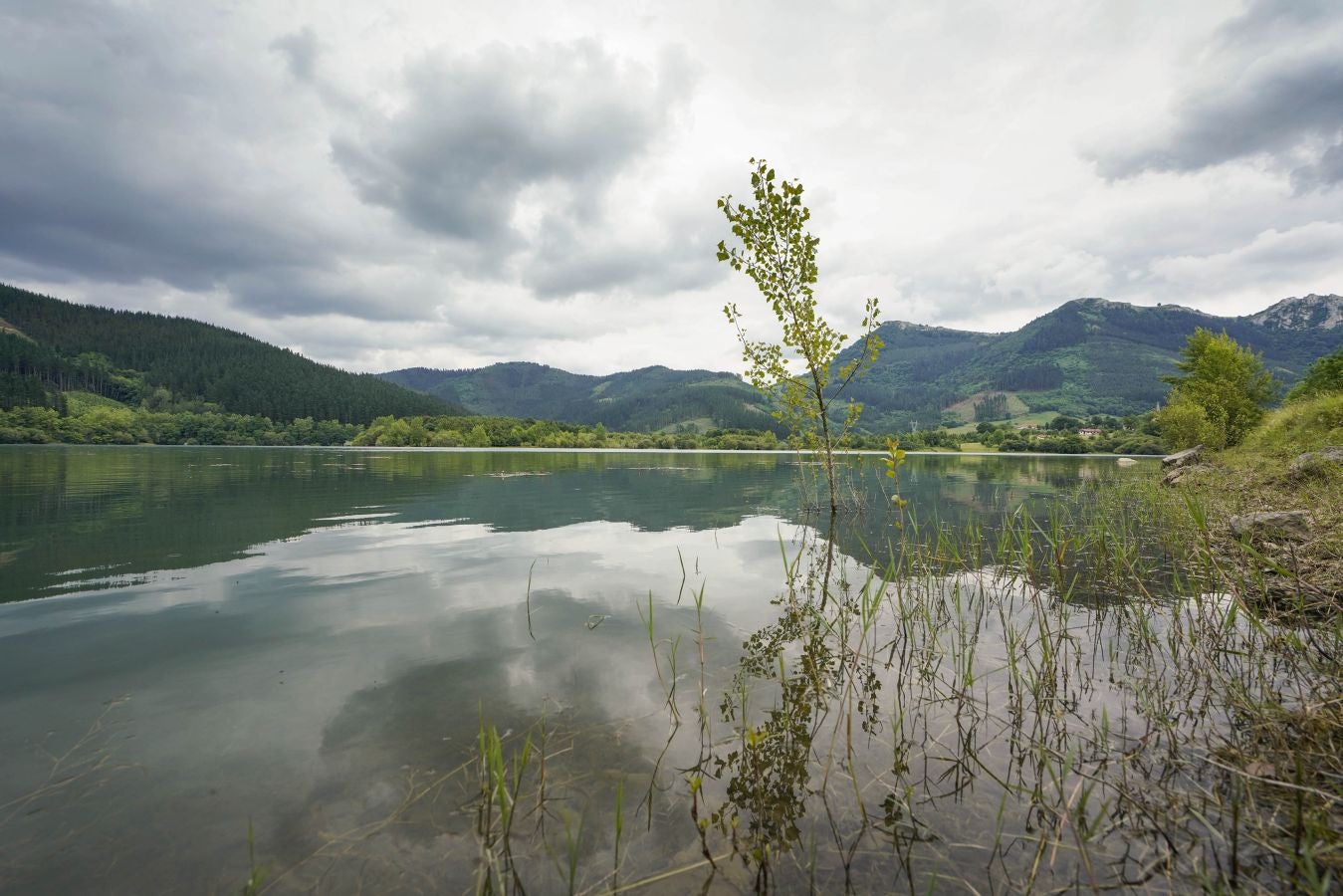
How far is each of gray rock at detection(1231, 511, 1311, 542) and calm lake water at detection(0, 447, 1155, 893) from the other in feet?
18.7

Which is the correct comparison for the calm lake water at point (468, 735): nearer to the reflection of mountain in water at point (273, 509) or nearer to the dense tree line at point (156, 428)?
the reflection of mountain in water at point (273, 509)

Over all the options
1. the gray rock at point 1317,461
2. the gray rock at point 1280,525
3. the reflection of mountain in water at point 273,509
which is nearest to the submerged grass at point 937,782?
the gray rock at point 1280,525

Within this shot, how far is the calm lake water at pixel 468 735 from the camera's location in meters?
3.79

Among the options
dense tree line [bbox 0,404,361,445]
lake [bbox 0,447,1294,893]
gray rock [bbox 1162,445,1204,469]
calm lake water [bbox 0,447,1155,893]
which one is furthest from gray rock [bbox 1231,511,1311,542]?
dense tree line [bbox 0,404,361,445]

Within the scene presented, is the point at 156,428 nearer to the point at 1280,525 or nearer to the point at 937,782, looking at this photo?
the point at 937,782

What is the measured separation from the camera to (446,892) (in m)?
3.54

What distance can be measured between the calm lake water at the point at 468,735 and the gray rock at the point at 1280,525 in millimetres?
5699

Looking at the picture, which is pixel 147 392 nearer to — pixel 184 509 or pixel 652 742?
pixel 184 509

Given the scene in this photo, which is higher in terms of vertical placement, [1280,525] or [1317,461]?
[1317,461]

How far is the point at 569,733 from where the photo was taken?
18.4ft

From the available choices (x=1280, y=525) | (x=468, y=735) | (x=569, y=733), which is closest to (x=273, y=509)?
(x=468, y=735)

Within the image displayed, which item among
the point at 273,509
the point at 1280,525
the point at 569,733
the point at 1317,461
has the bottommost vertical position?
the point at 273,509

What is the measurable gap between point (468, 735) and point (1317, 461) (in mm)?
24864

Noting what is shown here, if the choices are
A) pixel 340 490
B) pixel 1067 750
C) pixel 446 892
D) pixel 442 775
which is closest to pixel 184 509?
pixel 340 490
